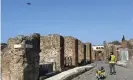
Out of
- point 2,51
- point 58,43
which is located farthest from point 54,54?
point 2,51

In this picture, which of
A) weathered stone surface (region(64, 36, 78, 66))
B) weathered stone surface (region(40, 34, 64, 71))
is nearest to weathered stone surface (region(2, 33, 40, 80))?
weathered stone surface (region(40, 34, 64, 71))

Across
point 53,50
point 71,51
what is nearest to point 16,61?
point 53,50

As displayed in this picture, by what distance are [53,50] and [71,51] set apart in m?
7.80

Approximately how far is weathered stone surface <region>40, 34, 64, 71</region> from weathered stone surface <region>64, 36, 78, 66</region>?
5298mm

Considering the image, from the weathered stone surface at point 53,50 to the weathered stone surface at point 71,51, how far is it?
530cm

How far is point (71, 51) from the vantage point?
35062mm

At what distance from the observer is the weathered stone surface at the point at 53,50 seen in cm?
2666

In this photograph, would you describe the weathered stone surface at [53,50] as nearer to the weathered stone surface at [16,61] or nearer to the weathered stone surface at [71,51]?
the weathered stone surface at [71,51]

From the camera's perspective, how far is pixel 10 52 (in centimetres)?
1567

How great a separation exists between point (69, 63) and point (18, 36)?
17906 mm

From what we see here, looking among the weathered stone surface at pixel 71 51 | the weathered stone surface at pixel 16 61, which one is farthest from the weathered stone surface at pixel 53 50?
the weathered stone surface at pixel 16 61

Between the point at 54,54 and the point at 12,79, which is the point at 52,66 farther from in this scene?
the point at 12,79

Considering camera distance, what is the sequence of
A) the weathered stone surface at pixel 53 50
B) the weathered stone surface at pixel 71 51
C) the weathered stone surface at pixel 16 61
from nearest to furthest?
the weathered stone surface at pixel 16 61 → the weathered stone surface at pixel 53 50 → the weathered stone surface at pixel 71 51

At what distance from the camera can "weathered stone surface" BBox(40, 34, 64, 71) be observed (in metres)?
26.7
